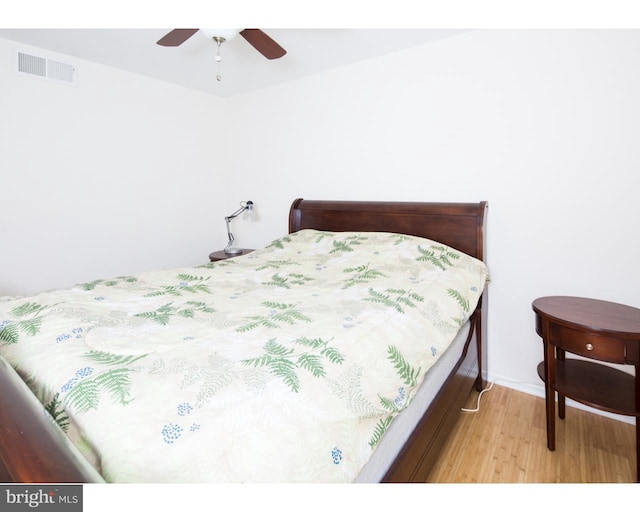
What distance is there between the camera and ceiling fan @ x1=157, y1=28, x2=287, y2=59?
176 cm

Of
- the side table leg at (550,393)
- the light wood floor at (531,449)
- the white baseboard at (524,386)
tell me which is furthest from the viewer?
the white baseboard at (524,386)

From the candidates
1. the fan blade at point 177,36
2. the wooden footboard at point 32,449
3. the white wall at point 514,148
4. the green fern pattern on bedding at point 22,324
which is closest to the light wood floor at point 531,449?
the white wall at point 514,148

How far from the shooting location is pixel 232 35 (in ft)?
5.86

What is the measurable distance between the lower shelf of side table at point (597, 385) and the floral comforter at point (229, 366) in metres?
0.52

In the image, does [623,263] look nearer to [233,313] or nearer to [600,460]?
[600,460]

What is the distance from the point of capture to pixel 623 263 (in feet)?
5.92

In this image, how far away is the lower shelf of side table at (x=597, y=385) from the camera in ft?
4.86

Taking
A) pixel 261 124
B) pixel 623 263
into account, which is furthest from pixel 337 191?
pixel 623 263

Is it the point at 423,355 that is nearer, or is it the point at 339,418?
the point at 339,418

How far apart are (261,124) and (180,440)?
2.98m

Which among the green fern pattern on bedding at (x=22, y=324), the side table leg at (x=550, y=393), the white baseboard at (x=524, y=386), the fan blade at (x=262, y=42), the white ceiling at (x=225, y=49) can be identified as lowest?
the white baseboard at (x=524, y=386)

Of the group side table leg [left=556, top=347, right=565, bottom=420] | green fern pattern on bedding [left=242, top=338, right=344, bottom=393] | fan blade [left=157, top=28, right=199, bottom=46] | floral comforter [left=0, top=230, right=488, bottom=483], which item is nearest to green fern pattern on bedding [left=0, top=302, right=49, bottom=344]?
floral comforter [left=0, top=230, right=488, bottom=483]

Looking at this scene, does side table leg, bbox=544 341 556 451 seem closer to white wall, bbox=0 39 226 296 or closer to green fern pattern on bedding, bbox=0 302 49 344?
green fern pattern on bedding, bbox=0 302 49 344

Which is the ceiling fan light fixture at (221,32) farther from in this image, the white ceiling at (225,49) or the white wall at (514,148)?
the white wall at (514,148)
